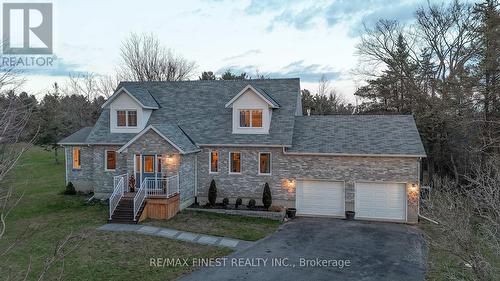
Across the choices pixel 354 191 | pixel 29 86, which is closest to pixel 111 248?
pixel 29 86

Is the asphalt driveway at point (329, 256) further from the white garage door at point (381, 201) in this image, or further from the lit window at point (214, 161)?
the lit window at point (214, 161)

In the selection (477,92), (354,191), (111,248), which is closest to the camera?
(111,248)

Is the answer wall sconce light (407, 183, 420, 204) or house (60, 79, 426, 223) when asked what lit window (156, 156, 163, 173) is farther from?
wall sconce light (407, 183, 420, 204)

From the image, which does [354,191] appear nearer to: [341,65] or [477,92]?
[477,92]

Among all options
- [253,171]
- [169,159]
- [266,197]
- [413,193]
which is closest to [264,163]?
[253,171]

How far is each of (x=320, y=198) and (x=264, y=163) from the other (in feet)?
12.2

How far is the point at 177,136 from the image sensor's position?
66.9ft

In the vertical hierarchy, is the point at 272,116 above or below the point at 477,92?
below

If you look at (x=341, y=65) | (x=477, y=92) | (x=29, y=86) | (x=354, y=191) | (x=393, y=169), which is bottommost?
(x=354, y=191)

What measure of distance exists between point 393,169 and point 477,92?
756 centimetres

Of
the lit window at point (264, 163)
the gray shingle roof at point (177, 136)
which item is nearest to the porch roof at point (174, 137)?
the gray shingle roof at point (177, 136)

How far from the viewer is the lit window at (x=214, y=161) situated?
21.2 metres

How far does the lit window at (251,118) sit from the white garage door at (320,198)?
14.3ft

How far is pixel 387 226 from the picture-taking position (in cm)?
1806
